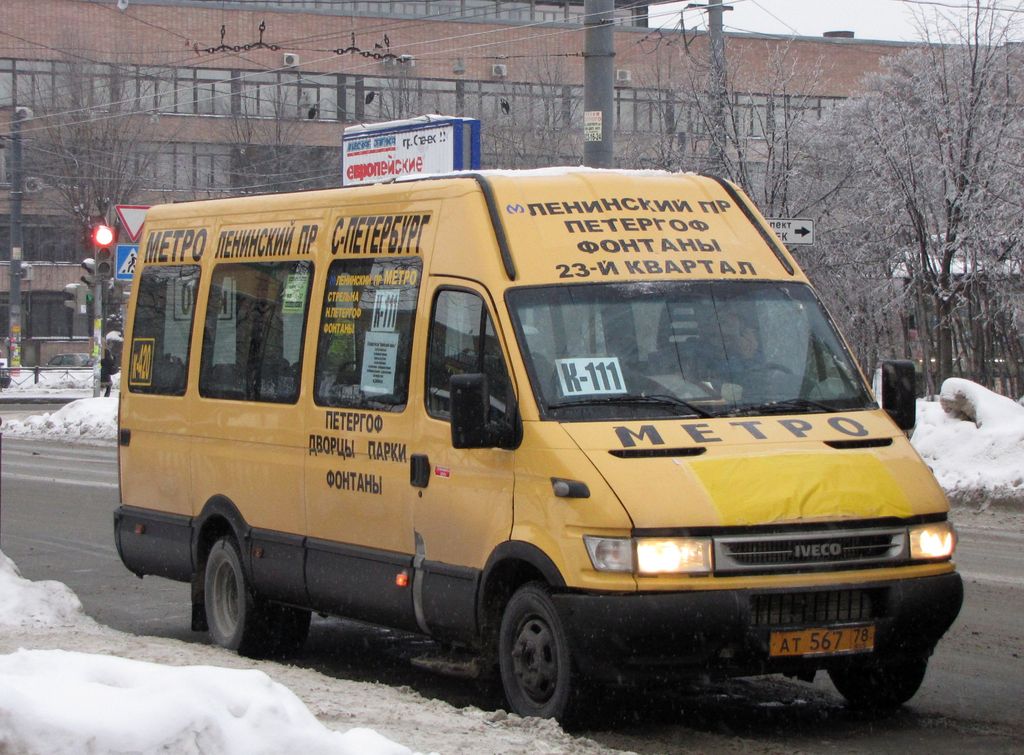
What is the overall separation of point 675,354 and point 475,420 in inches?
39.2

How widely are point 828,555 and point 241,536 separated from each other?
149 inches

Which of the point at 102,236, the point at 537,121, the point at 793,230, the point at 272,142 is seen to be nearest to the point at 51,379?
the point at 272,142

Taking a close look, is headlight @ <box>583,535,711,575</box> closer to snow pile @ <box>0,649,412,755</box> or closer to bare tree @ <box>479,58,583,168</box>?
snow pile @ <box>0,649,412,755</box>

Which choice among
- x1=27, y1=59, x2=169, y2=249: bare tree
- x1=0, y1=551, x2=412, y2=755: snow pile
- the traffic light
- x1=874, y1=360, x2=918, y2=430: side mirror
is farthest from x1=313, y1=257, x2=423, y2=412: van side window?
x1=27, y1=59, x2=169, y2=249: bare tree

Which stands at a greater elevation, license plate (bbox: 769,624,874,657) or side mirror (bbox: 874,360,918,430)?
side mirror (bbox: 874,360,918,430)

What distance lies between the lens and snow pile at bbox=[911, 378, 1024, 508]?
16359mm

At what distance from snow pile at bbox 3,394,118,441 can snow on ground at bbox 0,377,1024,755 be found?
21805 millimetres

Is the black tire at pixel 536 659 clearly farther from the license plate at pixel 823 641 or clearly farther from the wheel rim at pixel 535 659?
the license plate at pixel 823 641

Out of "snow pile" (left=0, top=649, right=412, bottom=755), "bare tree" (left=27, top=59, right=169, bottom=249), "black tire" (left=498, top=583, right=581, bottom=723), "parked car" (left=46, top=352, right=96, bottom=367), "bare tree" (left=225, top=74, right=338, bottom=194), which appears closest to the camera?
"snow pile" (left=0, top=649, right=412, bottom=755)

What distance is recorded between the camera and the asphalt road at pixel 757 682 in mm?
6980

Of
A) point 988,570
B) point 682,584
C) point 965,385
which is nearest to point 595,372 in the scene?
point 682,584

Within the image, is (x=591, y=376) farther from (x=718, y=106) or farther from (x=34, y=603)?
(x=718, y=106)

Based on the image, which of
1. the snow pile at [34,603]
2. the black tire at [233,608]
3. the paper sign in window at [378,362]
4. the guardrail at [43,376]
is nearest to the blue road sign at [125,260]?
the snow pile at [34,603]

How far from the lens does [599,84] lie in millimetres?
17641
